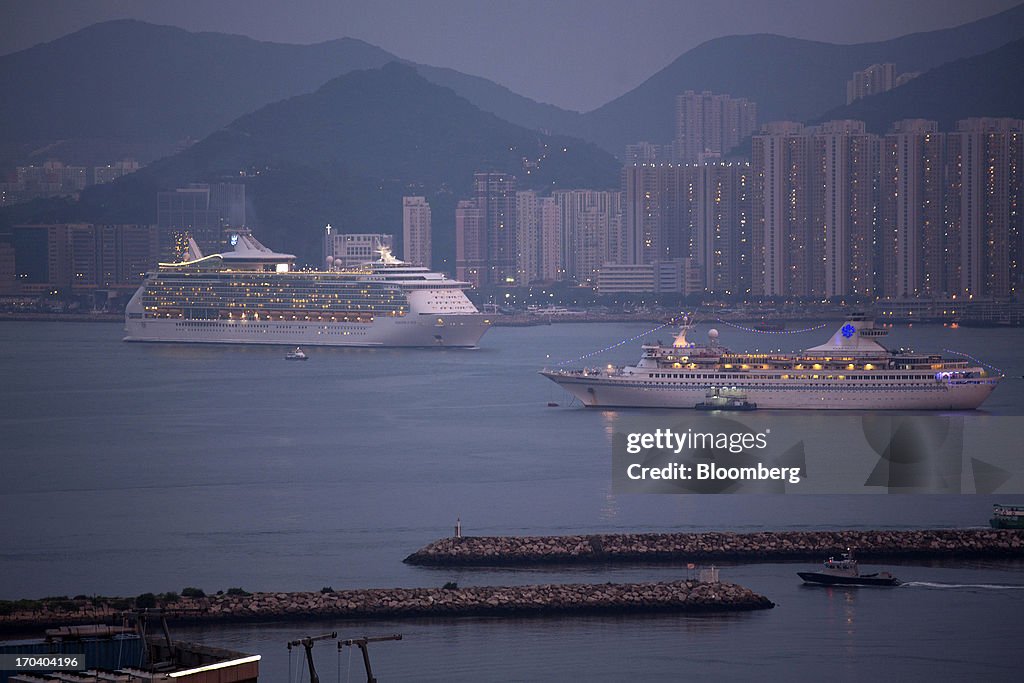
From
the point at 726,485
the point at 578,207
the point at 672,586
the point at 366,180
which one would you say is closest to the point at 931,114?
the point at 578,207

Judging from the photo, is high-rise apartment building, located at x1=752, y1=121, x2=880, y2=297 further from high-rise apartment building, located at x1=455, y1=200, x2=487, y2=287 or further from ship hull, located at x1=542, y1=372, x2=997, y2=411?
ship hull, located at x1=542, y1=372, x2=997, y2=411

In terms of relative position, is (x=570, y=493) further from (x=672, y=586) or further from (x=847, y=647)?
(x=847, y=647)

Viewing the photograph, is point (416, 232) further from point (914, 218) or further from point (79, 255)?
point (914, 218)

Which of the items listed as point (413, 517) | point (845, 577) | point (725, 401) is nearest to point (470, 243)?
point (725, 401)

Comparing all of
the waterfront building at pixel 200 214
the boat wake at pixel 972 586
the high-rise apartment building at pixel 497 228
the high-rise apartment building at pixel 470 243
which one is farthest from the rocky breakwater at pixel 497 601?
the waterfront building at pixel 200 214

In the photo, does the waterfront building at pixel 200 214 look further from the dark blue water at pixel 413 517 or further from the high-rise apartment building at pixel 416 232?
the dark blue water at pixel 413 517
